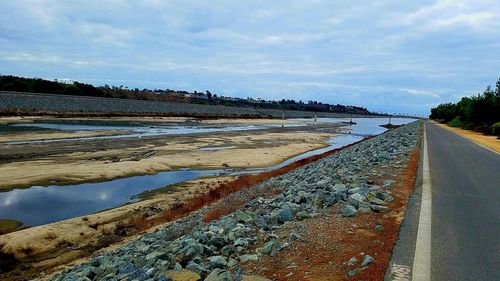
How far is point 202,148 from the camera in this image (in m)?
35.2

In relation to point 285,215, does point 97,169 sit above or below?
below

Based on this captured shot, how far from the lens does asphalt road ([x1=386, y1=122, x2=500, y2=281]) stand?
5.17 metres

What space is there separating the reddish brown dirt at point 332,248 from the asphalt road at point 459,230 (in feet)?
0.68

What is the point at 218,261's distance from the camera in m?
5.77

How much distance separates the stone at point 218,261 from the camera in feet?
18.7

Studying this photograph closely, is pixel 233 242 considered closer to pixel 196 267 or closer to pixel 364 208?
pixel 196 267

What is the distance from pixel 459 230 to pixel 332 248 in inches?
106

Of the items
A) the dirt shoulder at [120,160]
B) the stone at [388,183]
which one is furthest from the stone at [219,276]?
the dirt shoulder at [120,160]

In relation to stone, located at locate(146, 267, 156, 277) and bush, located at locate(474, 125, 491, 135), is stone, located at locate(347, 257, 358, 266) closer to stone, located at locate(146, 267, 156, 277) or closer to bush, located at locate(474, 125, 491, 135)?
stone, located at locate(146, 267, 156, 277)

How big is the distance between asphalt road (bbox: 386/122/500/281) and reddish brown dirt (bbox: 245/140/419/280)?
21cm

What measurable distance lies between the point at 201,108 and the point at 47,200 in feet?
342

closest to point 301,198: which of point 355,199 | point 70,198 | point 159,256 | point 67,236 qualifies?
point 355,199

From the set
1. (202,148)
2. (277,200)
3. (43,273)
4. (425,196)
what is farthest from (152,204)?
(202,148)

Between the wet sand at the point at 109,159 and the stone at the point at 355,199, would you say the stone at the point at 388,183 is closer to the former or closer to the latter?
the stone at the point at 355,199
